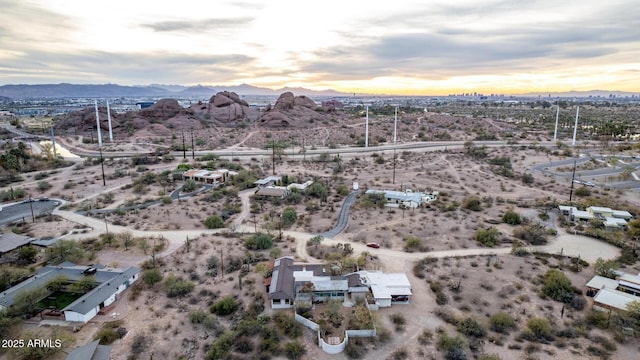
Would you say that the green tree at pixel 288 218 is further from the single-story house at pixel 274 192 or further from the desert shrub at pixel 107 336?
the desert shrub at pixel 107 336

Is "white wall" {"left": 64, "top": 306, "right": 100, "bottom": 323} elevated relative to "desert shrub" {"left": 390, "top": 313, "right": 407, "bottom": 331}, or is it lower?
elevated

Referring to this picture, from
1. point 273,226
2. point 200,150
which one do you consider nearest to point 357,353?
point 273,226

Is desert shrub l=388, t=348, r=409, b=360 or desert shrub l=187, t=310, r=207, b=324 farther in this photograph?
desert shrub l=187, t=310, r=207, b=324

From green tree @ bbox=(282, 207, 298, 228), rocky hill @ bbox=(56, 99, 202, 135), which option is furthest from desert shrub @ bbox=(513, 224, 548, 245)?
rocky hill @ bbox=(56, 99, 202, 135)

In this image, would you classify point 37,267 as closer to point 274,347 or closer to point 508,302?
point 274,347

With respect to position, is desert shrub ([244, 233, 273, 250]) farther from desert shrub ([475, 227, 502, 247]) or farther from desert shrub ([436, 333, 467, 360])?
desert shrub ([475, 227, 502, 247])

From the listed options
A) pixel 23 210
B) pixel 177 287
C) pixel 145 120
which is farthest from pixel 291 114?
pixel 177 287

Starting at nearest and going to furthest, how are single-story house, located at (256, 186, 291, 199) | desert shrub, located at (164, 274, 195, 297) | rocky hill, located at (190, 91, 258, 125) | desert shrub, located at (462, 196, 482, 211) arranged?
desert shrub, located at (164, 274, 195, 297) → desert shrub, located at (462, 196, 482, 211) → single-story house, located at (256, 186, 291, 199) → rocky hill, located at (190, 91, 258, 125)

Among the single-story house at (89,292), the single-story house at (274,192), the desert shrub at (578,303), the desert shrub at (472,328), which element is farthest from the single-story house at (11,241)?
the desert shrub at (578,303)
